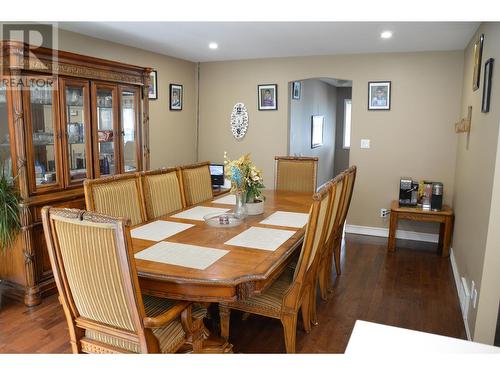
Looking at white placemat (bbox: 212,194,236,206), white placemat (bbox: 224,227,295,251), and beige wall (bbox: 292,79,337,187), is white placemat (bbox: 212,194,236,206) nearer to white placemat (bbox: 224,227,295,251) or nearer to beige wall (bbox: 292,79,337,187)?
white placemat (bbox: 224,227,295,251)

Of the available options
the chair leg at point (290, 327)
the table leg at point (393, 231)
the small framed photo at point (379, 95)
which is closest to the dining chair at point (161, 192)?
the chair leg at point (290, 327)

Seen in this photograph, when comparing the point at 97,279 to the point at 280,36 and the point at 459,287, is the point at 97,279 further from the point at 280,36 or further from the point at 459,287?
the point at 280,36

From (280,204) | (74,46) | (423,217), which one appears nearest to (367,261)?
(423,217)

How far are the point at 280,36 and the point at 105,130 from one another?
75.2 inches

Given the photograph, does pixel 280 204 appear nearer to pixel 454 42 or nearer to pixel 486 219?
pixel 486 219

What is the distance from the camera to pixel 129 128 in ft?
13.0

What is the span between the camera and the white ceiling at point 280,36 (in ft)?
11.3

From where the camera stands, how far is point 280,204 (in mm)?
3340

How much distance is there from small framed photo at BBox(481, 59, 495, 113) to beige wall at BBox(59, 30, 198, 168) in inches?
136

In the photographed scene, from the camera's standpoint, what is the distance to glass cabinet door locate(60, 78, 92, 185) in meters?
3.25

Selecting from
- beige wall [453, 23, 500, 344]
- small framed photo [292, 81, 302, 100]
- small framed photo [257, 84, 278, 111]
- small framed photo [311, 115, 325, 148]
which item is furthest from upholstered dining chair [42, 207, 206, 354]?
small framed photo [311, 115, 325, 148]

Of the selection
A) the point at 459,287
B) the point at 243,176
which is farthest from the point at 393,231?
the point at 243,176

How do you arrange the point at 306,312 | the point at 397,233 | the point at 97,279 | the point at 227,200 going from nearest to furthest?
the point at 97,279 < the point at 306,312 < the point at 227,200 < the point at 397,233

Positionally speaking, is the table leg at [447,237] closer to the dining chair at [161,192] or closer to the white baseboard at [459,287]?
the white baseboard at [459,287]
